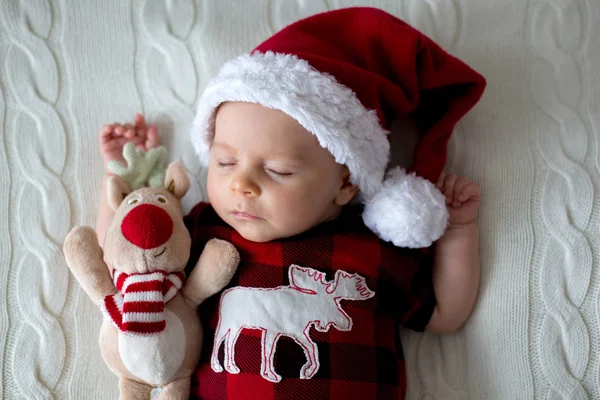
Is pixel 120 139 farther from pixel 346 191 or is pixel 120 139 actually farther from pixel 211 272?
pixel 346 191

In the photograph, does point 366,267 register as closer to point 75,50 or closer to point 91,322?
point 91,322

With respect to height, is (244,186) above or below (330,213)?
above

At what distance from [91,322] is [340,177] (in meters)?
0.62

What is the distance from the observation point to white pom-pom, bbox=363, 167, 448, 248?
1.01 meters

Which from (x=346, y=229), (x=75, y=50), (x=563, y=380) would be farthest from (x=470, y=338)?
(x=75, y=50)

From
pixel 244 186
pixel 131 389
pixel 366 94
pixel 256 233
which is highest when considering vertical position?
pixel 366 94

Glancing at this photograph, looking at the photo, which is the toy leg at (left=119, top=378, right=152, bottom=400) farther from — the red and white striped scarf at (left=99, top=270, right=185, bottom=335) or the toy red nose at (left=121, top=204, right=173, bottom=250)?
the toy red nose at (left=121, top=204, right=173, bottom=250)

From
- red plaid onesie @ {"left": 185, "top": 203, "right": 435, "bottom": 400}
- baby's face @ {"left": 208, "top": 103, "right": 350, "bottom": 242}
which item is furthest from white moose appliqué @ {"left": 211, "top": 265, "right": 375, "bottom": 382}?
baby's face @ {"left": 208, "top": 103, "right": 350, "bottom": 242}

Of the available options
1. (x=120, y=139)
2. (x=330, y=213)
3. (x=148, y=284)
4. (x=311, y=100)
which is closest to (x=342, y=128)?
(x=311, y=100)

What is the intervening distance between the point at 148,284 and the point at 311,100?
44 centimetres

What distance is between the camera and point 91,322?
44.1 inches

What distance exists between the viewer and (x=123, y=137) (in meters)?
1.20

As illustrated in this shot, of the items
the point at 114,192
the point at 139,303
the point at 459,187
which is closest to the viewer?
the point at 139,303

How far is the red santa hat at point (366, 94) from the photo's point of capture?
939 millimetres
